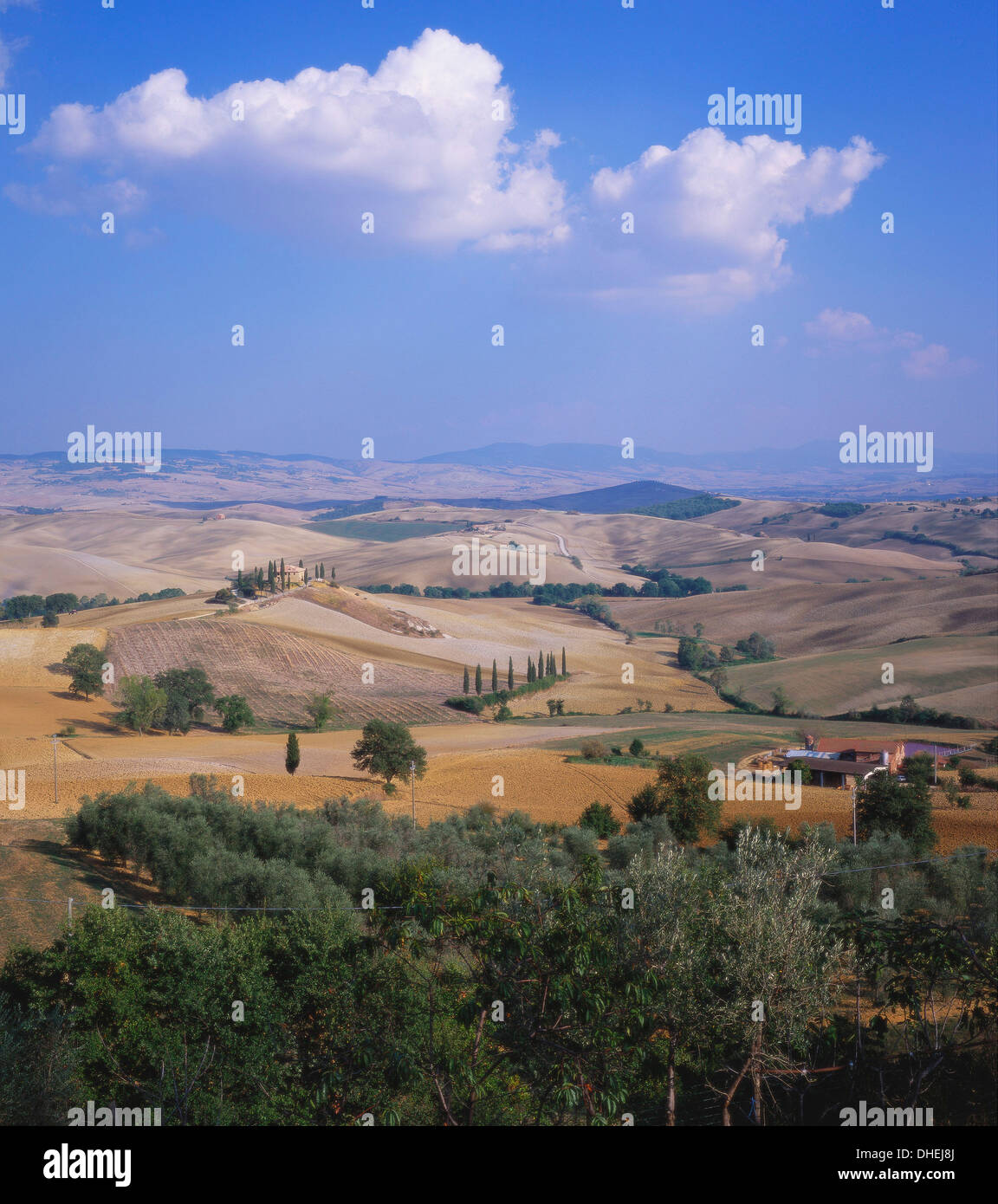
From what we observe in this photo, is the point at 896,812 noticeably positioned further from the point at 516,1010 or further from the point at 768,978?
the point at 516,1010

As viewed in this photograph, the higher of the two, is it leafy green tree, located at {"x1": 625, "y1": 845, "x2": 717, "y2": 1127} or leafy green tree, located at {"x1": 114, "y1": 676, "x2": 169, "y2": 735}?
leafy green tree, located at {"x1": 114, "y1": 676, "x2": 169, "y2": 735}

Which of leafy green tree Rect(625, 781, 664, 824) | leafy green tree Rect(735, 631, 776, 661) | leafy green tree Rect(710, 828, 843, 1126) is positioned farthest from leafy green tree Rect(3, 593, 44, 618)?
leafy green tree Rect(710, 828, 843, 1126)

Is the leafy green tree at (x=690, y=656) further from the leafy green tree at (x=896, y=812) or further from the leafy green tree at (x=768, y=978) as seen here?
the leafy green tree at (x=768, y=978)

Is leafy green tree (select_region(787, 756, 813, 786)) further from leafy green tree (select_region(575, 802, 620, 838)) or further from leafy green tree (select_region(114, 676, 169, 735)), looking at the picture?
leafy green tree (select_region(114, 676, 169, 735))

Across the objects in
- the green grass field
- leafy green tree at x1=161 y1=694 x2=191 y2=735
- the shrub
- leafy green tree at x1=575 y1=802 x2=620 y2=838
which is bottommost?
leafy green tree at x1=575 y1=802 x2=620 y2=838
